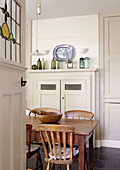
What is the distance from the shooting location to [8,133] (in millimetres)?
1349

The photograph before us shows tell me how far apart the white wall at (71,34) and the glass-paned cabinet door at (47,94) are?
1.55ft

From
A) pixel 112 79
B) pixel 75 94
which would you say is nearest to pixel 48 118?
pixel 75 94

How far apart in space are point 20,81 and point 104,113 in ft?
10.0

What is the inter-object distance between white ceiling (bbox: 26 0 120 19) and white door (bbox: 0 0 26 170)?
2.33 meters

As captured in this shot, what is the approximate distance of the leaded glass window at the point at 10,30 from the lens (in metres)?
1.29

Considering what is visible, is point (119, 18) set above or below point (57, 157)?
above

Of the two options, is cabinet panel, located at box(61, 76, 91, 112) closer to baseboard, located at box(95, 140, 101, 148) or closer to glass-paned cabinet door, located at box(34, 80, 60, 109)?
glass-paned cabinet door, located at box(34, 80, 60, 109)

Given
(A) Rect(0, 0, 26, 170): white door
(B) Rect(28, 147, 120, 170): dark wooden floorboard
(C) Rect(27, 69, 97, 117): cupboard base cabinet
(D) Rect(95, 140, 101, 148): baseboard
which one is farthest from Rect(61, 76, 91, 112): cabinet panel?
(A) Rect(0, 0, 26, 170): white door

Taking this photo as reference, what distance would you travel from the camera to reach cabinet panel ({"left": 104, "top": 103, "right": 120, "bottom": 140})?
4.15m

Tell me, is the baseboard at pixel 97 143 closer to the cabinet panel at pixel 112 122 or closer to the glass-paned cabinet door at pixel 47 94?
the cabinet panel at pixel 112 122

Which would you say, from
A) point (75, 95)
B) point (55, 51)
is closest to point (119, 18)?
point (55, 51)

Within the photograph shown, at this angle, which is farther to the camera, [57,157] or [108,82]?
[108,82]

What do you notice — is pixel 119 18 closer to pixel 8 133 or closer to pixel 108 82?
pixel 108 82

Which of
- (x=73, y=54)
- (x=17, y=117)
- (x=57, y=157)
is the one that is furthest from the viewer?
(x=73, y=54)
